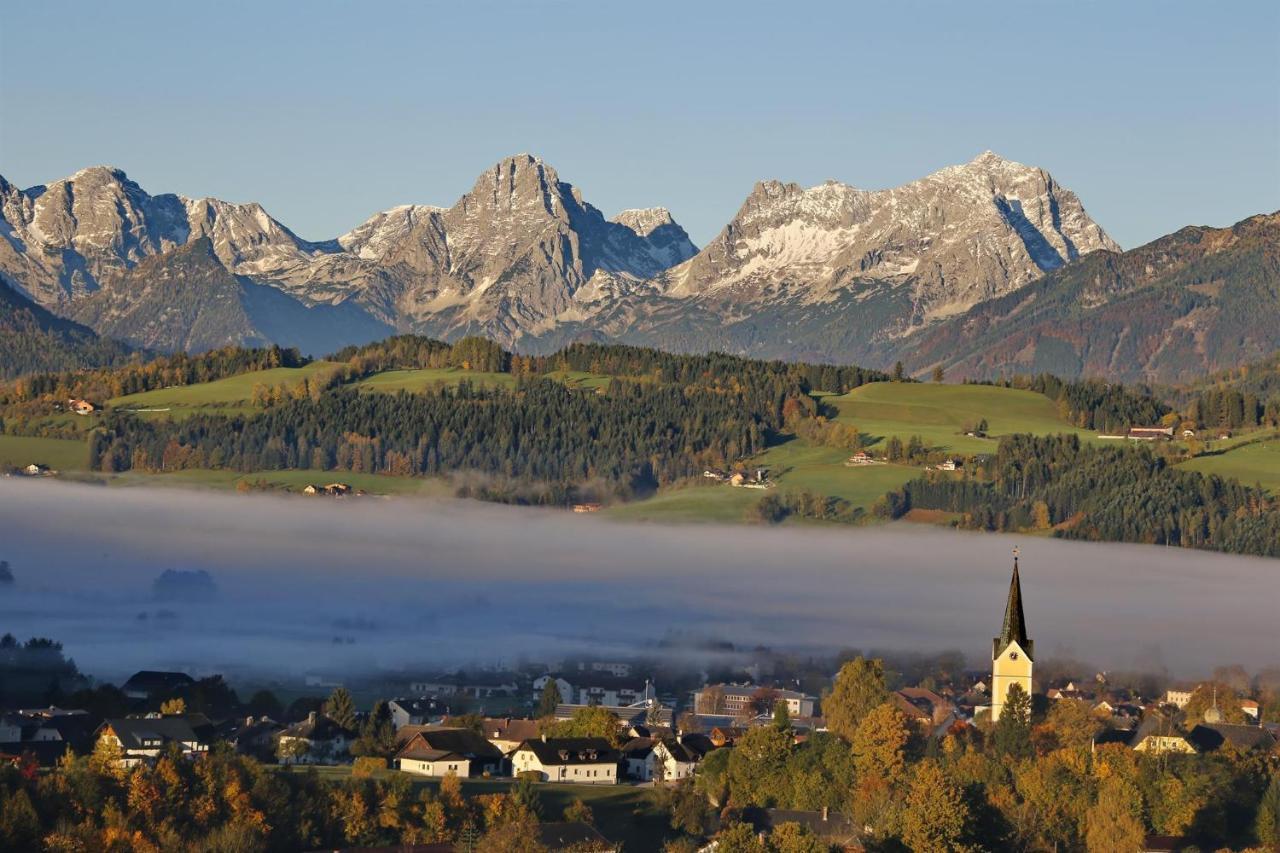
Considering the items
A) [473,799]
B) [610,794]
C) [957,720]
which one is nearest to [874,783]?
[610,794]

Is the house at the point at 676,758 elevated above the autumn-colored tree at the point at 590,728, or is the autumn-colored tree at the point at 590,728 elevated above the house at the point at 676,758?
the autumn-colored tree at the point at 590,728

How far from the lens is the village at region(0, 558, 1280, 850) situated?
12756 centimetres

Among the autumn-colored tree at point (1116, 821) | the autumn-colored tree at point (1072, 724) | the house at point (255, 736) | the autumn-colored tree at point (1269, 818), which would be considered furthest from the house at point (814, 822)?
the house at point (255, 736)

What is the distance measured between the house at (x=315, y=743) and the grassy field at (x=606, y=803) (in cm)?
549

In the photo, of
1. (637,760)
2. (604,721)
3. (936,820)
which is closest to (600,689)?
(604,721)

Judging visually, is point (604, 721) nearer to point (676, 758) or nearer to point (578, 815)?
point (676, 758)

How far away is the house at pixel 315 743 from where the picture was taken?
133m

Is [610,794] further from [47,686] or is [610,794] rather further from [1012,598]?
[47,686]

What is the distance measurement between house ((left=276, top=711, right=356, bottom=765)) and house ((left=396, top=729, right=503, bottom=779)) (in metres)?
4.17

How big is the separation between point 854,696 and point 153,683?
1670 inches

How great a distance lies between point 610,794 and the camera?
125 m

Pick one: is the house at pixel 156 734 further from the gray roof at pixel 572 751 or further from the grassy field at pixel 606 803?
the gray roof at pixel 572 751

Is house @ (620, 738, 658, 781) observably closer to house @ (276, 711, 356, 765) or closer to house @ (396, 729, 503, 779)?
house @ (396, 729, 503, 779)

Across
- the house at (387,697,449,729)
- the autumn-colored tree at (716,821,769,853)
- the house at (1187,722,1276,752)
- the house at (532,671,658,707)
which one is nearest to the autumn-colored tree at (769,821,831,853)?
the autumn-colored tree at (716,821,769,853)
